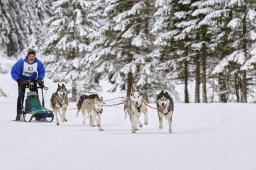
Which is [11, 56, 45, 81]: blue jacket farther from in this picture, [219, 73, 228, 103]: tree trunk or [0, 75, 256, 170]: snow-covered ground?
[219, 73, 228, 103]: tree trunk

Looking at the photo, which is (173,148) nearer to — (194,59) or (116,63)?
(194,59)

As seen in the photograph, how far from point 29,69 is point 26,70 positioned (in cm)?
10

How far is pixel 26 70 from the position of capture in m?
12.9

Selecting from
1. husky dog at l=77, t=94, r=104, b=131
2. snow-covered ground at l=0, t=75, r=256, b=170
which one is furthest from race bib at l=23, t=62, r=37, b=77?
snow-covered ground at l=0, t=75, r=256, b=170

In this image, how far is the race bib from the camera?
12.9 metres

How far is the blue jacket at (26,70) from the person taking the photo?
1275 centimetres

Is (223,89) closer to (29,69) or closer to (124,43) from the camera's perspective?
(124,43)

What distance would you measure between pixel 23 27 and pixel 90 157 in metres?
42.5

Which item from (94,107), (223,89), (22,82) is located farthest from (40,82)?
(223,89)

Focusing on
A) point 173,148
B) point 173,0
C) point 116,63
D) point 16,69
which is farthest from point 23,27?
point 173,148

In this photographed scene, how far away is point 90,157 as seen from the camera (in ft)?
20.1

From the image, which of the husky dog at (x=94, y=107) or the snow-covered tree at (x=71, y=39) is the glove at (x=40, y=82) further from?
the snow-covered tree at (x=71, y=39)

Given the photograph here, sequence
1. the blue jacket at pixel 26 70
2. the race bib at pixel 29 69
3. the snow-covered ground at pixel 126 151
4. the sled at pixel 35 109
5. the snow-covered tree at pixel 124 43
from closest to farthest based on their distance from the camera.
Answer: the snow-covered ground at pixel 126 151
the sled at pixel 35 109
the blue jacket at pixel 26 70
the race bib at pixel 29 69
the snow-covered tree at pixel 124 43

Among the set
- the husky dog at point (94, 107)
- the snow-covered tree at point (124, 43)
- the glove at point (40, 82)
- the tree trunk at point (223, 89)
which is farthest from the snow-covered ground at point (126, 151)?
the tree trunk at point (223, 89)
